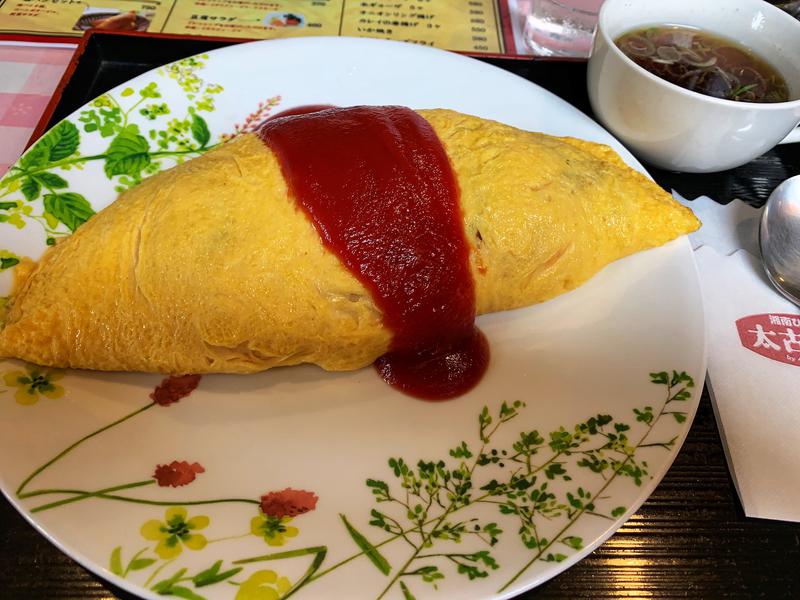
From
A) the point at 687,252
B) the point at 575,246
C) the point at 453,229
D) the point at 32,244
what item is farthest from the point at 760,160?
the point at 32,244

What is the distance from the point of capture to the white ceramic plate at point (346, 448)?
3.83ft

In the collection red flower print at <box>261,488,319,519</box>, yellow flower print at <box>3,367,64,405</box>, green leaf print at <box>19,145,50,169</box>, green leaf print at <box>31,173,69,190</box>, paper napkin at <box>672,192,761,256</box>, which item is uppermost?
green leaf print at <box>19,145,50,169</box>

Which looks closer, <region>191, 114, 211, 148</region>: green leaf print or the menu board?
<region>191, 114, 211, 148</region>: green leaf print

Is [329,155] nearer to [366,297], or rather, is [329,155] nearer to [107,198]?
[366,297]

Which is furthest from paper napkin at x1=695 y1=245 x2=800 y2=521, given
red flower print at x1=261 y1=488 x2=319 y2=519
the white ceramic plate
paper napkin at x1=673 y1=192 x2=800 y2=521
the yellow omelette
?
red flower print at x1=261 y1=488 x2=319 y2=519

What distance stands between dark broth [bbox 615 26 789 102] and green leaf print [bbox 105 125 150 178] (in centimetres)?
188

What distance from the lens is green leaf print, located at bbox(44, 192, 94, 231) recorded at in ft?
5.59

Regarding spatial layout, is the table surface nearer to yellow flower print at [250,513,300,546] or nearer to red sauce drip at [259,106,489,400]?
yellow flower print at [250,513,300,546]

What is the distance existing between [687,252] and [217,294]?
1422mm

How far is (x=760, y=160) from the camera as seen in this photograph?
2451 mm

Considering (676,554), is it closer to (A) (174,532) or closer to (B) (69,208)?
(A) (174,532)

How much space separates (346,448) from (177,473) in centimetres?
41

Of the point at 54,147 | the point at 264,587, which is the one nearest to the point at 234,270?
the point at 264,587

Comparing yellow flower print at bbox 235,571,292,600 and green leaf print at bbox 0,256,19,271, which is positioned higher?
green leaf print at bbox 0,256,19,271
